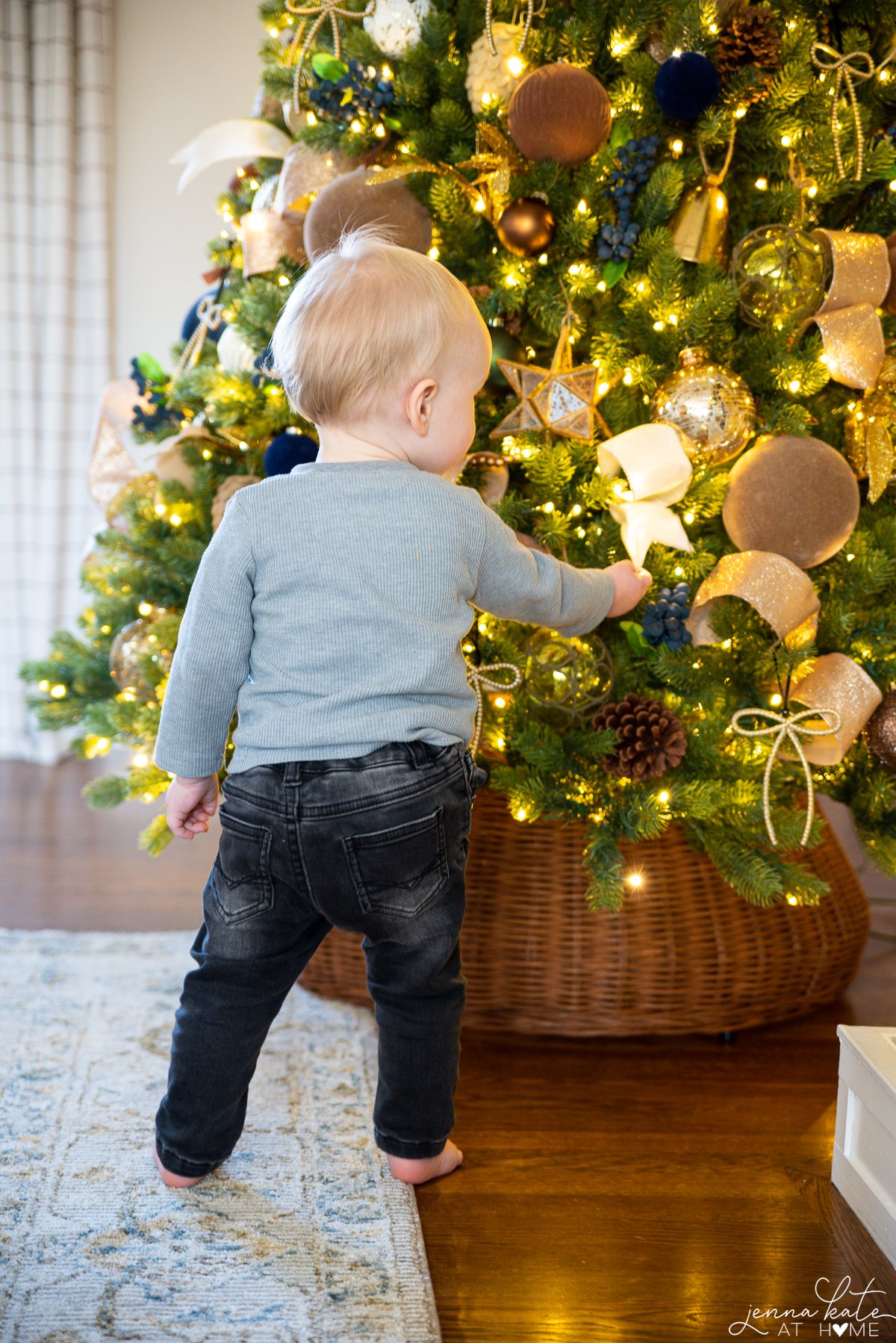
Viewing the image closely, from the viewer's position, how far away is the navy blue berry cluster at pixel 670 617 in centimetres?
123

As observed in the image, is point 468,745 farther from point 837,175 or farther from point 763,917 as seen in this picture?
point 837,175

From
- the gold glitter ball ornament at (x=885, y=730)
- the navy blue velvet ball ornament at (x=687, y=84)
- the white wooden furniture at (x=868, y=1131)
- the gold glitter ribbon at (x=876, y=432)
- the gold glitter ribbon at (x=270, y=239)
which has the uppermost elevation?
the navy blue velvet ball ornament at (x=687, y=84)

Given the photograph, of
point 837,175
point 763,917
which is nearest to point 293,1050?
point 763,917

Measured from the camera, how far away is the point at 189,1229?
102cm

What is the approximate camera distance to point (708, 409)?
1242mm

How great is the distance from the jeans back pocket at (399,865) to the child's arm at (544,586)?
0.22 metres

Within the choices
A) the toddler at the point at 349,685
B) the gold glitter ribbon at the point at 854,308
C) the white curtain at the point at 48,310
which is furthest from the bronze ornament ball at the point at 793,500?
the white curtain at the point at 48,310

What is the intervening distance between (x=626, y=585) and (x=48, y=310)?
228 cm

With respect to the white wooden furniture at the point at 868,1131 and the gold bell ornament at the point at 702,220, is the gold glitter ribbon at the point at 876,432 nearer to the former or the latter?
the gold bell ornament at the point at 702,220

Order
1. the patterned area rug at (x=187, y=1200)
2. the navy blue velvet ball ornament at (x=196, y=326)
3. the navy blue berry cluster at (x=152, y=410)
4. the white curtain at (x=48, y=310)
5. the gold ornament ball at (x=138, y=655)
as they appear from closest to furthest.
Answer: the patterned area rug at (x=187, y=1200) < the gold ornament ball at (x=138, y=655) < the navy blue berry cluster at (x=152, y=410) < the navy blue velvet ball ornament at (x=196, y=326) < the white curtain at (x=48, y=310)

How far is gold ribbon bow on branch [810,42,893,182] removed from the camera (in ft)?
4.24

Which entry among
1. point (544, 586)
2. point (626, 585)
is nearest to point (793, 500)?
point (626, 585)

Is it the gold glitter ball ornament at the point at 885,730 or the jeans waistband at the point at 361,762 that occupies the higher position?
the jeans waistband at the point at 361,762

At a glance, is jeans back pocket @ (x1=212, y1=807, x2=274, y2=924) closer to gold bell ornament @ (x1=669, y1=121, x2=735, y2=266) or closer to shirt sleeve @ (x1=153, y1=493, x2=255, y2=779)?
shirt sleeve @ (x1=153, y1=493, x2=255, y2=779)
